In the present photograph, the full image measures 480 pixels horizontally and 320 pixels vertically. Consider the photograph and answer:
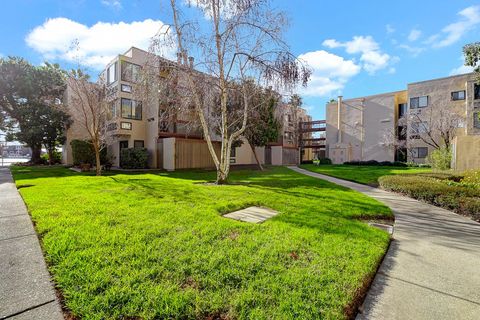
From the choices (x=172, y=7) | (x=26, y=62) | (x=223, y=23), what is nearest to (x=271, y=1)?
(x=223, y=23)

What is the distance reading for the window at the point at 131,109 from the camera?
63.1 ft

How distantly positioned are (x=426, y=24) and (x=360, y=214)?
860 centimetres

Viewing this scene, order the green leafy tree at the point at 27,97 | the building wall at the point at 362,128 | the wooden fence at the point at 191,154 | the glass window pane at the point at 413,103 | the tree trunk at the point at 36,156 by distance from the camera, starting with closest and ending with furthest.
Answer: the wooden fence at the point at 191,154
the green leafy tree at the point at 27,97
the tree trunk at the point at 36,156
the glass window pane at the point at 413,103
the building wall at the point at 362,128

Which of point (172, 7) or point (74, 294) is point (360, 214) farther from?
point (172, 7)

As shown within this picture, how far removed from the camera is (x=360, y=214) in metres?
5.57

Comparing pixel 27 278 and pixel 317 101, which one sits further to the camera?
pixel 317 101

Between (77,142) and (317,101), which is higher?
(317,101)

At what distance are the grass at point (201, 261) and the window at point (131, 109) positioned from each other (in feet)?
51.5

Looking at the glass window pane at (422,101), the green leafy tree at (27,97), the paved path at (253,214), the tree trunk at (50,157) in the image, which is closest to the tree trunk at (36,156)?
the tree trunk at (50,157)

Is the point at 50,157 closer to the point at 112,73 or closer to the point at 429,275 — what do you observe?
the point at 112,73

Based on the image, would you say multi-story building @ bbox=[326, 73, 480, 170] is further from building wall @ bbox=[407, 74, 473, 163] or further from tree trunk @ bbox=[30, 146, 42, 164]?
tree trunk @ bbox=[30, 146, 42, 164]

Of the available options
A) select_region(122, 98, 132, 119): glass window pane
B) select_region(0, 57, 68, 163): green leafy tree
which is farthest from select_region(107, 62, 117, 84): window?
select_region(0, 57, 68, 163): green leafy tree

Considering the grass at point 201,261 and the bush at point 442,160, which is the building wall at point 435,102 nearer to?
the bush at point 442,160

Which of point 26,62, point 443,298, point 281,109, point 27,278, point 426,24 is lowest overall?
point 443,298
